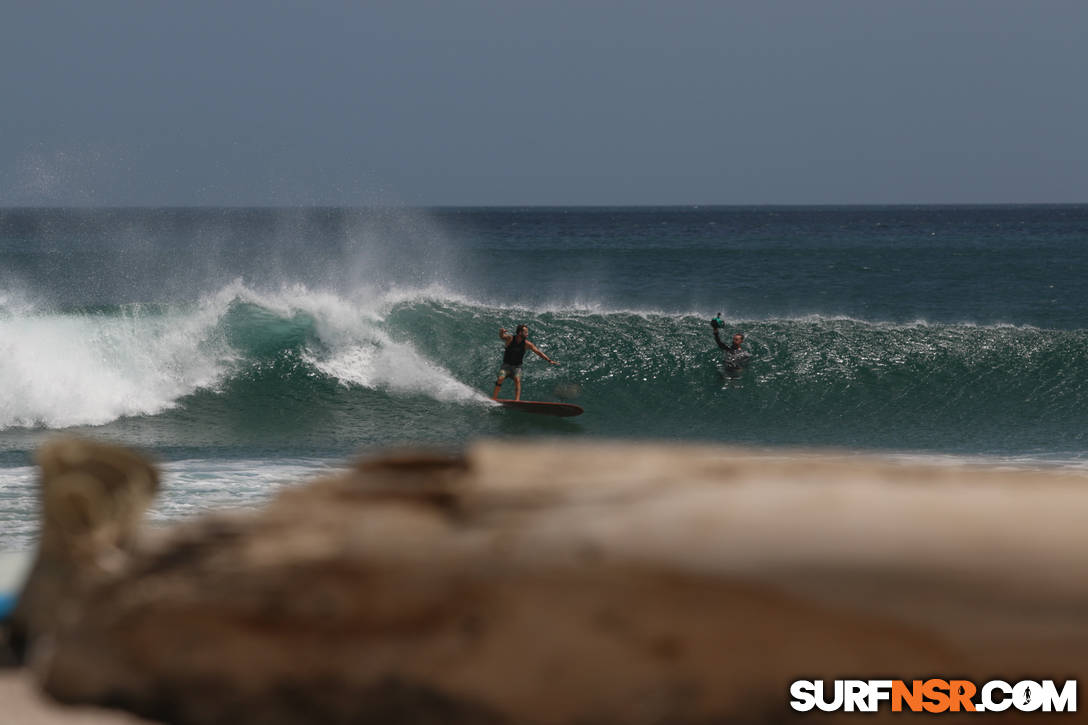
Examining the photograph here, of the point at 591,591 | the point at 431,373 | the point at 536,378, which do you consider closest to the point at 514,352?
the point at 431,373

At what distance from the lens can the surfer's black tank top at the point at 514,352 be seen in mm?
15266

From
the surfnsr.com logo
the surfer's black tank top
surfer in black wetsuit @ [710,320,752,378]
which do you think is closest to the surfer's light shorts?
the surfer's black tank top

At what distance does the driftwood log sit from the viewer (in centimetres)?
137

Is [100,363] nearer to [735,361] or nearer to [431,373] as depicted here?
[431,373]

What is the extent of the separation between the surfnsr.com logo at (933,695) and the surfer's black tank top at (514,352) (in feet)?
45.2

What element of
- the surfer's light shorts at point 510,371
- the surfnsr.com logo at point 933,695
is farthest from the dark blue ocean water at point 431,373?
the surfnsr.com logo at point 933,695

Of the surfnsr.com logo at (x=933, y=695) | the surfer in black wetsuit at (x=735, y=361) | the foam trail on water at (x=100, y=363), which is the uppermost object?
the surfer in black wetsuit at (x=735, y=361)

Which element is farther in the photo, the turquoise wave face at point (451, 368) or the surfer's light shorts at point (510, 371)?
the surfer's light shorts at point (510, 371)

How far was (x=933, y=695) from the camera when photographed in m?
1.42

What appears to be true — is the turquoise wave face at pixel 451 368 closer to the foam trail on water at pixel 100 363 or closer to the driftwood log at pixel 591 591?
the foam trail on water at pixel 100 363

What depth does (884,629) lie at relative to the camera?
139 cm

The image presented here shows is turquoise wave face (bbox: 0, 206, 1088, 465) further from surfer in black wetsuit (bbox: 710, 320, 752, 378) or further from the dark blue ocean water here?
surfer in black wetsuit (bbox: 710, 320, 752, 378)

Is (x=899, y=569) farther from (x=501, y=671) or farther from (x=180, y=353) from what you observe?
(x=180, y=353)

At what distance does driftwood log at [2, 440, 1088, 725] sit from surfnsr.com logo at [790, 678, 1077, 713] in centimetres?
2
